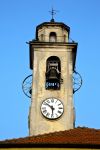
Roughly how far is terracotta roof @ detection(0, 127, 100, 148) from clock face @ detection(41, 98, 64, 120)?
474 inches

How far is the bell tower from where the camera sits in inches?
1511

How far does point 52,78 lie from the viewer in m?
39.3

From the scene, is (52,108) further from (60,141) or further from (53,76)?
(60,141)

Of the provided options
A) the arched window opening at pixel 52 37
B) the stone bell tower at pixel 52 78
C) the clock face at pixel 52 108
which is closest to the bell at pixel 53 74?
the stone bell tower at pixel 52 78

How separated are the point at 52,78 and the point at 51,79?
122 mm

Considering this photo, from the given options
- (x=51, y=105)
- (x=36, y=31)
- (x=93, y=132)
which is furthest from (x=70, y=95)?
(x=93, y=132)

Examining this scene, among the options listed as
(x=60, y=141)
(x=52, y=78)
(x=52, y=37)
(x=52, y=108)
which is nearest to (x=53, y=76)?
(x=52, y=78)

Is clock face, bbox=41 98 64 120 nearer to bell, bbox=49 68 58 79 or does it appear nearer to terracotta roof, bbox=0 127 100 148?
bell, bbox=49 68 58 79

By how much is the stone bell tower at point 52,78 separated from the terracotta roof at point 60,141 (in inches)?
468

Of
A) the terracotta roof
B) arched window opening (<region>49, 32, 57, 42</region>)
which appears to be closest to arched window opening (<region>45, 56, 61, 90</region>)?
arched window opening (<region>49, 32, 57, 42</region>)

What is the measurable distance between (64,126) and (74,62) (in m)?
5.06

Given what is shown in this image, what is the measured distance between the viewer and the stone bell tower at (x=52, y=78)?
38.4m

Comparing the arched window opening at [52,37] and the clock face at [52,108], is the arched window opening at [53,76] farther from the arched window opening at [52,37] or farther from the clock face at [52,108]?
the arched window opening at [52,37]

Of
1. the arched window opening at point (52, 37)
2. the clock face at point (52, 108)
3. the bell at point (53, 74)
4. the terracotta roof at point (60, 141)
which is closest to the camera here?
the terracotta roof at point (60, 141)
